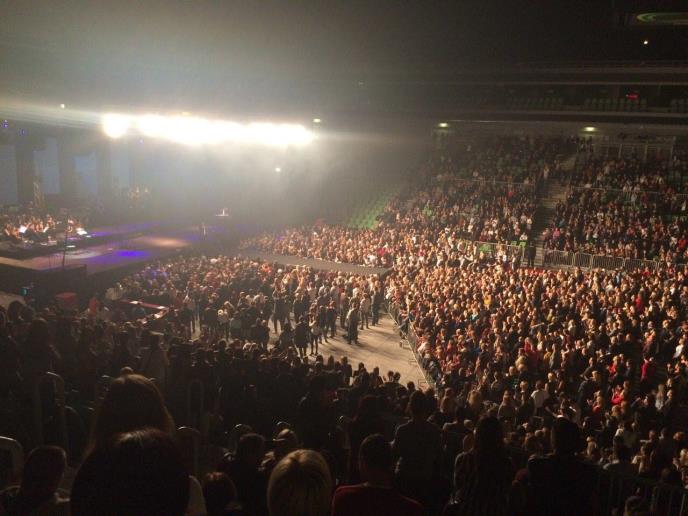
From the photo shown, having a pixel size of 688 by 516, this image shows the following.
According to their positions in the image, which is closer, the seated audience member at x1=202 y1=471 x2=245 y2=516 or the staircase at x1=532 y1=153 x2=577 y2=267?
the seated audience member at x1=202 y1=471 x2=245 y2=516

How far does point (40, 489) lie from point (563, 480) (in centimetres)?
283

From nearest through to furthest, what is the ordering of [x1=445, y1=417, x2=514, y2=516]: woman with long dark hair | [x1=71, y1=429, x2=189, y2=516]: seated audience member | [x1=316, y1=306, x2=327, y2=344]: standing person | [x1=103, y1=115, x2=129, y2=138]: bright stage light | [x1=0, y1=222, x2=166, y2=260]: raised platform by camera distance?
[x1=71, y1=429, x2=189, y2=516]: seated audience member → [x1=445, y1=417, x2=514, y2=516]: woman with long dark hair → [x1=316, y1=306, x2=327, y2=344]: standing person → [x1=0, y1=222, x2=166, y2=260]: raised platform → [x1=103, y1=115, x2=129, y2=138]: bright stage light

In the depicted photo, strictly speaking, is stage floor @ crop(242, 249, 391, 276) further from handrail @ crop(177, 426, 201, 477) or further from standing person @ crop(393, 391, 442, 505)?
standing person @ crop(393, 391, 442, 505)

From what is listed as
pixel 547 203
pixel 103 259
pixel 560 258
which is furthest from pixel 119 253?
pixel 547 203

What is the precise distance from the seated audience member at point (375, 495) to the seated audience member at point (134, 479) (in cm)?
92

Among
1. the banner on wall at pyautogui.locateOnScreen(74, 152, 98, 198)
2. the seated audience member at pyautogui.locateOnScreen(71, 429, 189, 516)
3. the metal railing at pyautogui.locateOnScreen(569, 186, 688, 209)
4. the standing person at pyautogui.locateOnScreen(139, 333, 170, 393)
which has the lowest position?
Answer: the standing person at pyautogui.locateOnScreen(139, 333, 170, 393)

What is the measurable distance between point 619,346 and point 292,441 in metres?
10.7

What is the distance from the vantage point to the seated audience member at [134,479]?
1609mm

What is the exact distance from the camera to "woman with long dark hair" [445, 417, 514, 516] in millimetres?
3277

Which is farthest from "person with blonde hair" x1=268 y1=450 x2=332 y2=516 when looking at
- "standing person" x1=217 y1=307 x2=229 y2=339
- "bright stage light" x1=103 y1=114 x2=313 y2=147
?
"bright stage light" x1=103 y1=114 x2=313 y2=147

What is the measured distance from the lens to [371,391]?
7023mm

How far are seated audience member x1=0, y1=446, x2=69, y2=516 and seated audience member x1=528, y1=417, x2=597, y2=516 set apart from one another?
2.59 meters

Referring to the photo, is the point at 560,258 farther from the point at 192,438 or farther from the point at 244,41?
the point at 192,438

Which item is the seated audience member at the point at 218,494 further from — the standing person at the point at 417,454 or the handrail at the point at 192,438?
the standing person at the point at 417,454
